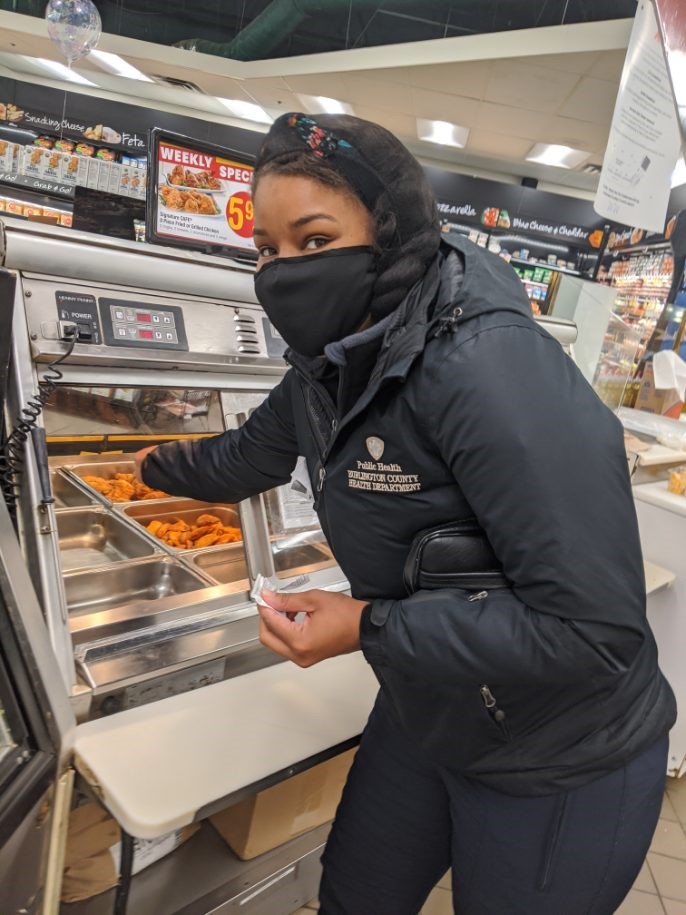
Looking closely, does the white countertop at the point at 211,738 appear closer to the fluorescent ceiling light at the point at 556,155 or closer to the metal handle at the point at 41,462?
the metal handle at the point at 41,462

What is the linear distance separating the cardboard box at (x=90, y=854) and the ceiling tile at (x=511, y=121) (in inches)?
380

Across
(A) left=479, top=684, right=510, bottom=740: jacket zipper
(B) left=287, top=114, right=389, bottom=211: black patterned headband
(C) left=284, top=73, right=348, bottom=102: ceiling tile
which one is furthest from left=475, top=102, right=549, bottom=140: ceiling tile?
(A) left=479, top=684, right=510, bottom=740: jacket zipper

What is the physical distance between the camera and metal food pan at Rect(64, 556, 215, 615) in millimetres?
1669

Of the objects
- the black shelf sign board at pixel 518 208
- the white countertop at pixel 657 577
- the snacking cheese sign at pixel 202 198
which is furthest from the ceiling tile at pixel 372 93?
the white countertop at pixel 657 577

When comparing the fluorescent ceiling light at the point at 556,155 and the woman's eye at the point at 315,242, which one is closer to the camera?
the woman's eye at the point at 315,242

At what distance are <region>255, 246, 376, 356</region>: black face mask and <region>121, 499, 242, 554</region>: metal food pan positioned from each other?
109cm

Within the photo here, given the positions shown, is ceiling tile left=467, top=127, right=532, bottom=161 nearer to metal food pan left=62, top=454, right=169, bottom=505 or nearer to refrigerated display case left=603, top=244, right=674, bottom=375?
refrigerated display case left=603, top=244, right=674, bottom=375

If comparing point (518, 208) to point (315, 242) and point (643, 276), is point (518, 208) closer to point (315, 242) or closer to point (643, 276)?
point (643, 276)

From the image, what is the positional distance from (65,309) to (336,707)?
114 cm

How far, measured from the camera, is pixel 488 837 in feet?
3.80

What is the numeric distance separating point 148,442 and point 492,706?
1.66m

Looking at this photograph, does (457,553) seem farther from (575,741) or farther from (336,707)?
(336,707)

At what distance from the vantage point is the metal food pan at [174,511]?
7.06 feet

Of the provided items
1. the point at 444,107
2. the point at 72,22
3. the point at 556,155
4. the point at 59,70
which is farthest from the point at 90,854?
the point at 59,70
